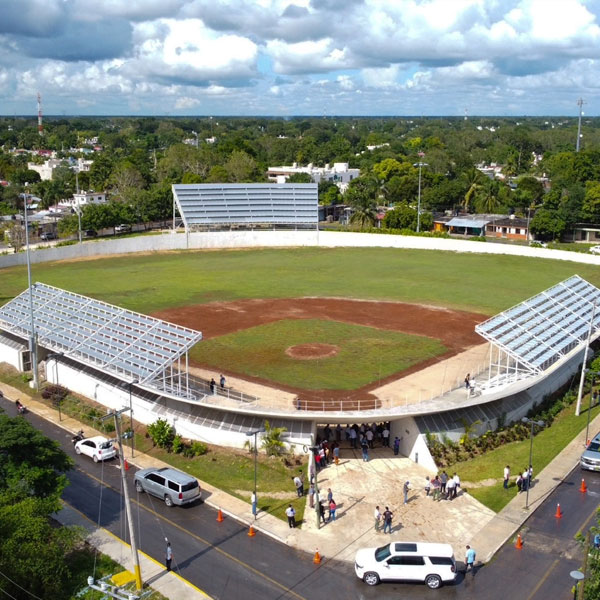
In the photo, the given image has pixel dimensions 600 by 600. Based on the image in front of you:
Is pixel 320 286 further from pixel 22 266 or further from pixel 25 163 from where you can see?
pixel 25 163

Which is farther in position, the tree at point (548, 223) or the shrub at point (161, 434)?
the tree at point (548, 223)

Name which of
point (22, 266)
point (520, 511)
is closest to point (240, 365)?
point (520, 511)

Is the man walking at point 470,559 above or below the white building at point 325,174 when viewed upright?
below

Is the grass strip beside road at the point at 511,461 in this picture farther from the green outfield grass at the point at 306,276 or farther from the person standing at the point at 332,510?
the green outfield grass at the point at 306,276

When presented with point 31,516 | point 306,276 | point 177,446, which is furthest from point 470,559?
point 306,276

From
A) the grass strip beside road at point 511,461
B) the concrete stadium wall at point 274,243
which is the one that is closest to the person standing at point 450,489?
the grass strip beside road at point 511,461

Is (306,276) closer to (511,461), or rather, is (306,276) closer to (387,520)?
(511,461)

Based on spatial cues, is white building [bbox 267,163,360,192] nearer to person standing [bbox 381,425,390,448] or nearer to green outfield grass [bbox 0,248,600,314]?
green outfield grass [bbox 0,248,600,314]

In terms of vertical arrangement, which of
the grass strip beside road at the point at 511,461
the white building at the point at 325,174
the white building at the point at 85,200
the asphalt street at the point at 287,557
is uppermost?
the white building at the point at 325,174
